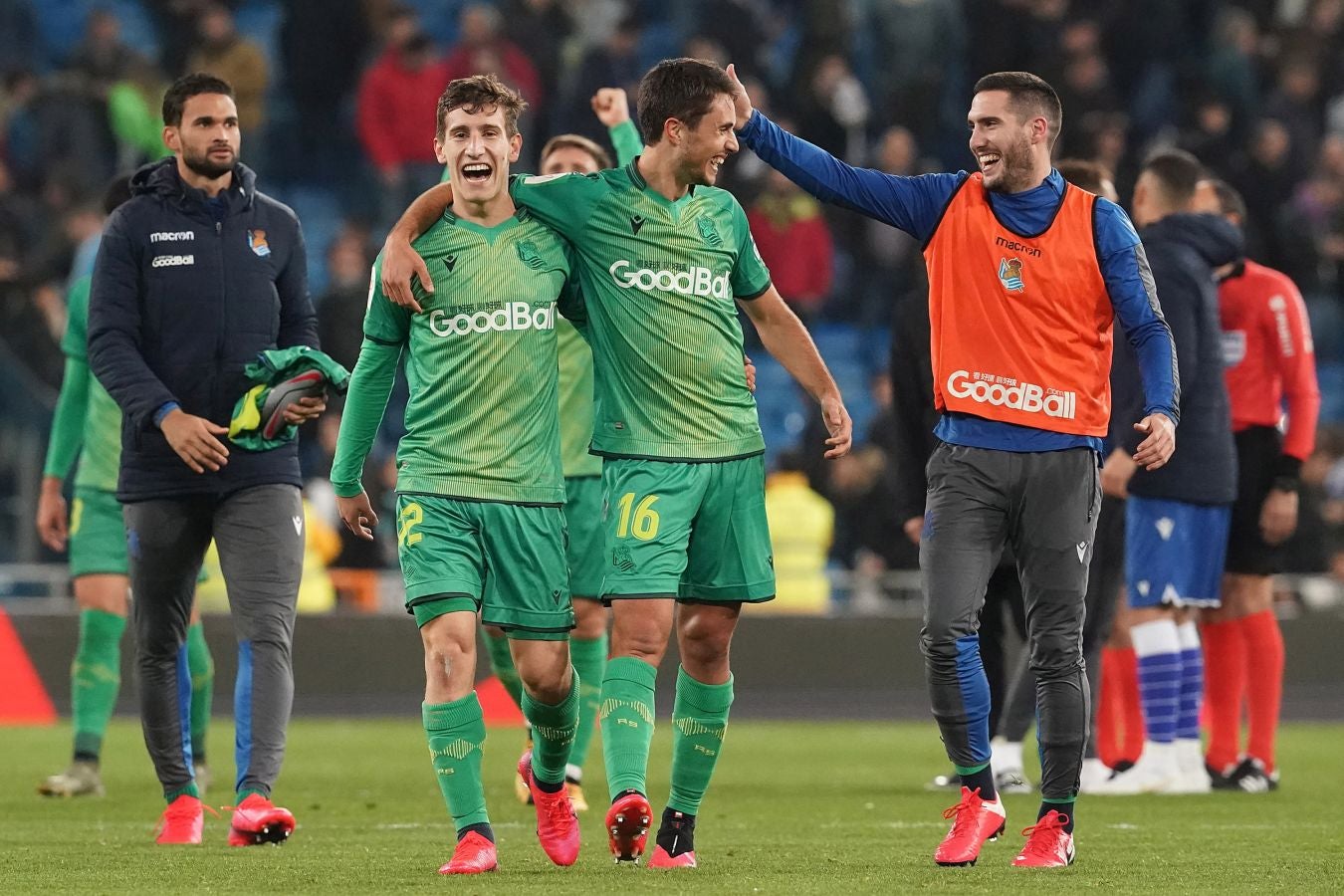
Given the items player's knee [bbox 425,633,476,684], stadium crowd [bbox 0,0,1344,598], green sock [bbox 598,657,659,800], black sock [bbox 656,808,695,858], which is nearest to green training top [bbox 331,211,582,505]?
player's knee [bbox 425,633,476,684]

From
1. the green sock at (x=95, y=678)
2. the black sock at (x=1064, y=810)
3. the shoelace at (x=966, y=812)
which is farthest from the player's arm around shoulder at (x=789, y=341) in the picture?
the green sock at (x=95, y=678)

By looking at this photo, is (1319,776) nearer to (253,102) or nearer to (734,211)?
(734,211)

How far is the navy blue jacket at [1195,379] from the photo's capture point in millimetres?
9664

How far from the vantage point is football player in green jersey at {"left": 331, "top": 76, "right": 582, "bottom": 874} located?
255 inches

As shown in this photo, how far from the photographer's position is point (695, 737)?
6762 millimetres

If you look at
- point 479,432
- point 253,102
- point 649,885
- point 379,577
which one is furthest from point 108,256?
point 253,102

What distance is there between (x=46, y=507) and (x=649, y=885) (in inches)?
181

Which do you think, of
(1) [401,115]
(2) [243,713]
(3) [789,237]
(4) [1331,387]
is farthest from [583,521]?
(4) [1331,387]

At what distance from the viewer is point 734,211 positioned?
22.8 feet

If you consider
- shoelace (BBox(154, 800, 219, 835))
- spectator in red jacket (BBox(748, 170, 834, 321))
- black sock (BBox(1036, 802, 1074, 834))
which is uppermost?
spectator in red jacket (BBox(748, 170, 834, 321))

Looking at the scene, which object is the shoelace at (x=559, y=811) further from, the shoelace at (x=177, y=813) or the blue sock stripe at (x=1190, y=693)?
the blue sock stripe at (x=1190, y=693)

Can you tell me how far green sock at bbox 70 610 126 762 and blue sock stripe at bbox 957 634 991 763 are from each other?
4271 millimetres

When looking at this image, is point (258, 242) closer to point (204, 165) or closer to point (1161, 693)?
point (204, 165)

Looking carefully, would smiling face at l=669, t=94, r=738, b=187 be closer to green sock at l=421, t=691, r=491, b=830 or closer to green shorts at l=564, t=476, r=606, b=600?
green sock at l=421, t=691, r=491, b=830
